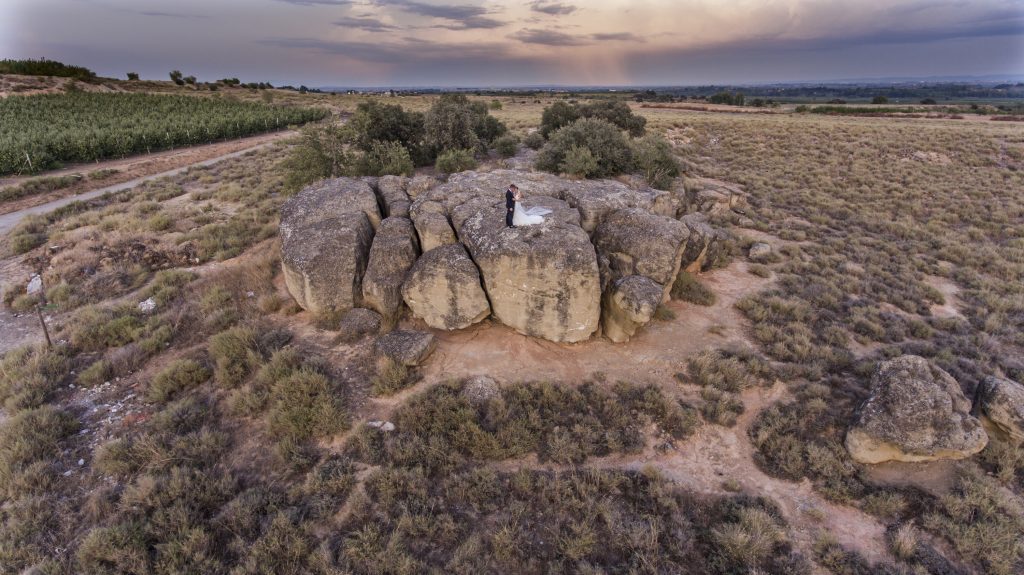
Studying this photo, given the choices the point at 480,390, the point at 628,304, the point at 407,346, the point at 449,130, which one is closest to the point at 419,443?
the point at 480,390

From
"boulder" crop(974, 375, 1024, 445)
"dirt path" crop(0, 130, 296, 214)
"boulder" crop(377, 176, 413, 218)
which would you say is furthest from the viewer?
"dirt path" crop(0, 130, 296, 214)

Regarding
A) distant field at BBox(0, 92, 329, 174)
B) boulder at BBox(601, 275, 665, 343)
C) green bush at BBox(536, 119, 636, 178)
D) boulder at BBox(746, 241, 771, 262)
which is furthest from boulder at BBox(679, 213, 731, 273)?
distant field at BBox(0, 92, 329, 174)

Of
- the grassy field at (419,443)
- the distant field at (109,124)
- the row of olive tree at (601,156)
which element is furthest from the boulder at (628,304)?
the distant field at (109,124)

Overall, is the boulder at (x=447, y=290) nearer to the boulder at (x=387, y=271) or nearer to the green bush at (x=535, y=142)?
the boulder at (x=387, y=271)

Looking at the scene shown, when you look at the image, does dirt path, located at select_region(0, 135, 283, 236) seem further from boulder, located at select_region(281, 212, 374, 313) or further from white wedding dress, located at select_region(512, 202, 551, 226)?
white wedding dress, located at select_region(512, 202, 551, 226)

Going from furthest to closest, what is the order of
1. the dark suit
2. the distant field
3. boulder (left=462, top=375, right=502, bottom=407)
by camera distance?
the distant field, the dark suit, boulder (left=462, top=375, right=502, bottom=407)

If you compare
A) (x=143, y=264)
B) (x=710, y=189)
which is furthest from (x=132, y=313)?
(x=710, y=189)

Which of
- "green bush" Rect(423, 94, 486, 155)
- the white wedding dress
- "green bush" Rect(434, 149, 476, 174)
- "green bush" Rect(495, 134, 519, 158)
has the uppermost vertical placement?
"green bush" Rect(423, 94, 486, 155)
